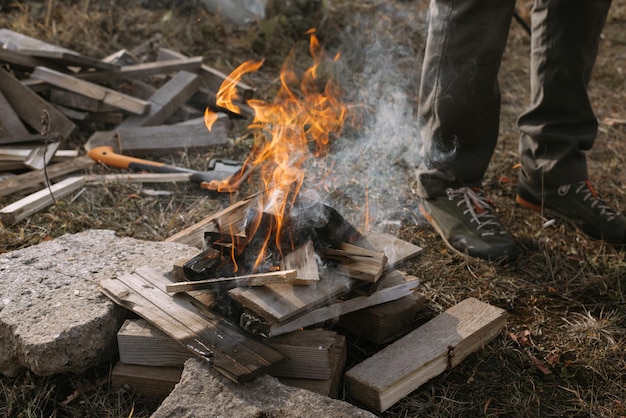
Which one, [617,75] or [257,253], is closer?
[257,253]

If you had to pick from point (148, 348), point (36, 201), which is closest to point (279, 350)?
point (148, 348)

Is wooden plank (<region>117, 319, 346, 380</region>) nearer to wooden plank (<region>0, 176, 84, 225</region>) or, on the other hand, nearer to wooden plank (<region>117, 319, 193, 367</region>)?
wooden plank (<region>117, 319, 193, 367</region>)

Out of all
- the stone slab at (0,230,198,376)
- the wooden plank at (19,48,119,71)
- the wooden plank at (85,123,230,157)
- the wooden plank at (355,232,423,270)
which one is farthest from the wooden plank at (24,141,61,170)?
the wooden plank at (355,232,423,270)

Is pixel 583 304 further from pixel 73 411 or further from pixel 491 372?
pixel 73 411

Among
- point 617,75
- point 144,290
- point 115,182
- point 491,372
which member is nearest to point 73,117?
point 115,182

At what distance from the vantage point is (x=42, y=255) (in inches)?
105

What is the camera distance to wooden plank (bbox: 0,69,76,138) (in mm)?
4277

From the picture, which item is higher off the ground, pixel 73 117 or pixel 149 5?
pixel 149 5

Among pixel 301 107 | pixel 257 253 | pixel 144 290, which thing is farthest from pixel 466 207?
pixel 144 290

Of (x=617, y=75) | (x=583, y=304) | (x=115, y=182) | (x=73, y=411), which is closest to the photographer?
(x=73, y=411)

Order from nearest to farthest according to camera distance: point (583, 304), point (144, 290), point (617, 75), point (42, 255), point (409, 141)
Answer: point (144, 290) < point (42, 255) < point (583, 304) < point (409, 141) < point (617, 75)

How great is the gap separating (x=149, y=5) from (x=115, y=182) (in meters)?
2.99

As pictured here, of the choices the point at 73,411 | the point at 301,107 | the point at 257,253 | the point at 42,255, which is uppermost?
the point at 301,107

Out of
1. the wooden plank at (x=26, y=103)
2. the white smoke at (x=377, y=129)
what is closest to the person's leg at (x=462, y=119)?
the white smoke at (x=377, y=129)
